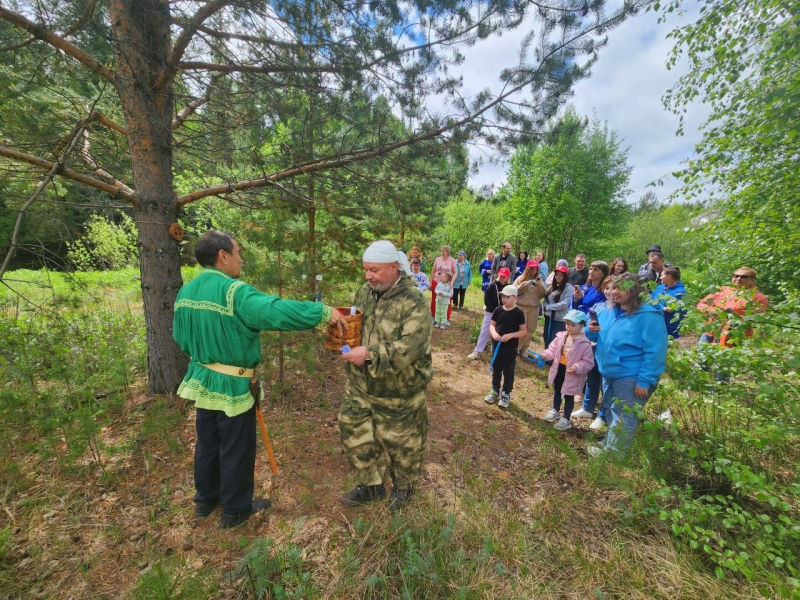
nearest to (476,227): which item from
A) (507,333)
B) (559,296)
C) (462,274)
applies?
(462,274)

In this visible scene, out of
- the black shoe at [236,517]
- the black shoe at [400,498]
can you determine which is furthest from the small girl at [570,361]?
the black shoe at [236,517]

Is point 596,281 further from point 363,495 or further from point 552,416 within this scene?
point 363,495

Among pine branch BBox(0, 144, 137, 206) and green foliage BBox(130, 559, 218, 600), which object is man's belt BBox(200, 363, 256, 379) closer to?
green foliage BBox(130, 559, 218, 600)

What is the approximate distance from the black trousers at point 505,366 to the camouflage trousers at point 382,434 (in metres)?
2.41

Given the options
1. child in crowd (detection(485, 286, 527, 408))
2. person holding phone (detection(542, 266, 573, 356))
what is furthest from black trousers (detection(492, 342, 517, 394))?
person holding phone (detection(542, 266, 573, 356))

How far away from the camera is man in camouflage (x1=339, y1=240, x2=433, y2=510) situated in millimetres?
2488

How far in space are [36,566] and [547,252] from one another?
2455 cm

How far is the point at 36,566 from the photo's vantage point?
2.14 m

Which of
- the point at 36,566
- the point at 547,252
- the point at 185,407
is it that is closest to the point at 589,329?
the point at 185,407

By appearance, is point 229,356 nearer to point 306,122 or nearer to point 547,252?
point 306,122

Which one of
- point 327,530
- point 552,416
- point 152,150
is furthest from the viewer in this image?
point 552,416

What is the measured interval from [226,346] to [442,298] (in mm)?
6885

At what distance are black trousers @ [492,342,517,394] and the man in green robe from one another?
3.17 metres

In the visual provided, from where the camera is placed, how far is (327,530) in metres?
2.60
